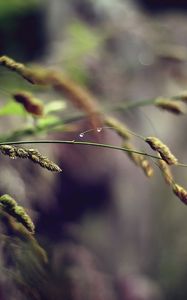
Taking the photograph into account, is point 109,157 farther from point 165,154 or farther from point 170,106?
point 165,154

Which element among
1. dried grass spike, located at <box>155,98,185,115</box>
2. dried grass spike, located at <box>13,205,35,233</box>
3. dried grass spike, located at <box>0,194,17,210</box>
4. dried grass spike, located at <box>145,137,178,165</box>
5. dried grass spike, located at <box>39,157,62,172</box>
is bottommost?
dried grass spike, located at <box>13,205,35,233</box>

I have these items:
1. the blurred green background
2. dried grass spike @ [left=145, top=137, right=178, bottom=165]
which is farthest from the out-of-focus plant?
the blurred green background

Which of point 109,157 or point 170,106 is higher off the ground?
point 109,157

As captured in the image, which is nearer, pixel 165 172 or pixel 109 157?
pixel 165 172

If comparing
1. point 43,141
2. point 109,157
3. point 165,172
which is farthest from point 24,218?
point 109,157

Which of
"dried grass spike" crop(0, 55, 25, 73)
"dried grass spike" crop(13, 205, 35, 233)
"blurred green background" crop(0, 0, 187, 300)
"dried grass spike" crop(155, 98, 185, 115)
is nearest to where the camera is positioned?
"dried grass spike" crop(13, 205, 35, 233)

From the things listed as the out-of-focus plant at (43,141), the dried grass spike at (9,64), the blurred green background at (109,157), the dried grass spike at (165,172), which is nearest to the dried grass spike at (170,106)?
the out-of-focus plant at (43,141)

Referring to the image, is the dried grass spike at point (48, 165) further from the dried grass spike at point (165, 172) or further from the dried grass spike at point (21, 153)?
the dried grass spike at point (165, 172)

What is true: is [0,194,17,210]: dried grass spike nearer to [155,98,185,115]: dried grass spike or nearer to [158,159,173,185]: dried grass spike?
[158,159,173,185]: dried grass spike

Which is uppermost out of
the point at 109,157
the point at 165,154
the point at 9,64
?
the point at 109,157

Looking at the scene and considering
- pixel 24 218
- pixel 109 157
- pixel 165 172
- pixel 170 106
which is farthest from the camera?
pixel 109 157

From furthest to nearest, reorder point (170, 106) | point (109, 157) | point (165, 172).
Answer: point (109, 157)
point (170, 106)
point (165, 172)
